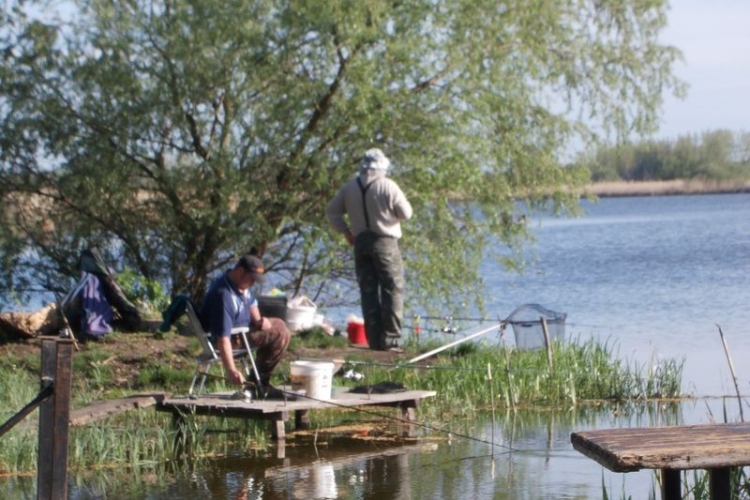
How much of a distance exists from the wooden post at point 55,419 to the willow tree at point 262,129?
8292 millimetres

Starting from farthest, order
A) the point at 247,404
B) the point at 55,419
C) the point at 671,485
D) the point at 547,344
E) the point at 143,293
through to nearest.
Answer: the point at 143,293 < the point at 547,344 < the point at 247,404 < the point at 55,419 < the point at 671,485

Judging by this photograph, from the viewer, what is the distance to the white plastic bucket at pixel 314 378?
920 centimetres

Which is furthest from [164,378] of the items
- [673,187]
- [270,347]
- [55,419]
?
[673,187]

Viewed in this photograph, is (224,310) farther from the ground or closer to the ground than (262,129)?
closer to the ground

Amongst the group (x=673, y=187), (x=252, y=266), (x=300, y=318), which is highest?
(x=673, y=187)

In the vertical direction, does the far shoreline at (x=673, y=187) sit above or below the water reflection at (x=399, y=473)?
above

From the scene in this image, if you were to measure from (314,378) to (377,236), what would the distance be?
2681 millimetres

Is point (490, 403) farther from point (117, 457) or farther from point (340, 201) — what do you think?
point (117, 457)

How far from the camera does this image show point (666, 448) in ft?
15.7

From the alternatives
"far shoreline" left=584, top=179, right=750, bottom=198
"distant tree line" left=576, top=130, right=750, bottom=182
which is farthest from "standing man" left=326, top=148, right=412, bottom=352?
"far shoreline" left=584, top=179, right=750, bottom=198

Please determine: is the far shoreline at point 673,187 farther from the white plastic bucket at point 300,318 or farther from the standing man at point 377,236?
the standing man at point 377,236

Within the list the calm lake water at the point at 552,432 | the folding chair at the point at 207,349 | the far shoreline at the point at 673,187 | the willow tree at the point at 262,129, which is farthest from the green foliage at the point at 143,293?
the far shoreline at the point at 673,187

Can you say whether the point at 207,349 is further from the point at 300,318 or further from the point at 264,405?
the point at 300,318

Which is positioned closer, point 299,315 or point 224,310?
point 224,310
